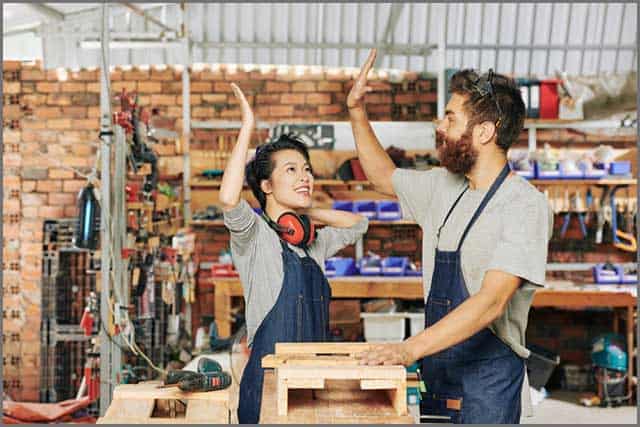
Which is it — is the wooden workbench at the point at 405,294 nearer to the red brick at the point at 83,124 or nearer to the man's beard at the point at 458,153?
the red brick at the point at 83,124

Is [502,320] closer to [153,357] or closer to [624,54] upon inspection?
[153,357]

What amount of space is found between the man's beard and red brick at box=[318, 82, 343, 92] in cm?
548

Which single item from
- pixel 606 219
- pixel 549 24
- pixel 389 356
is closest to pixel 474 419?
pixel 389 356

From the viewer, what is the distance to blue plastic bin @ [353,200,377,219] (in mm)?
7434

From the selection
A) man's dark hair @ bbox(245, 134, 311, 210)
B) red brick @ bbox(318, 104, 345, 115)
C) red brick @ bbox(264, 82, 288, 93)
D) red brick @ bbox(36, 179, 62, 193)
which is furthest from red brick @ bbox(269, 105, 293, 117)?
man's dark hair @ bbox(245, 134, 311, 210)

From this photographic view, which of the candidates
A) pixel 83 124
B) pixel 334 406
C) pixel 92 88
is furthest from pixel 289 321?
pixel 92 88

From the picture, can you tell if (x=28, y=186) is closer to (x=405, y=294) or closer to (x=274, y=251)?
(x=405, y=294)

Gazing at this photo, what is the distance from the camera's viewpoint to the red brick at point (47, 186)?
25.9ft

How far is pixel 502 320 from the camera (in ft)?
8.66

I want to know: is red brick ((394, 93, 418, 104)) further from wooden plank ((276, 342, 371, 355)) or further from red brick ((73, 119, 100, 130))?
wooden plank ((276, 342, 371, 355))

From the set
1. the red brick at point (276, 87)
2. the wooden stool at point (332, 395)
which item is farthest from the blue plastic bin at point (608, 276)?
the wooden stool at point (332, 395)

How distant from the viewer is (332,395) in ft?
7.02

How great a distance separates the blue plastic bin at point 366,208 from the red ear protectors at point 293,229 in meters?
4.37

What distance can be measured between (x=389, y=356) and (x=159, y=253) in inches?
169
